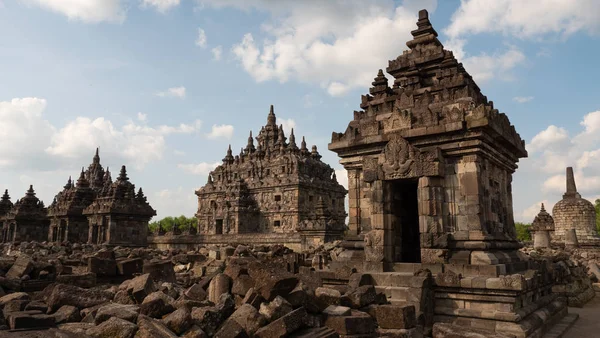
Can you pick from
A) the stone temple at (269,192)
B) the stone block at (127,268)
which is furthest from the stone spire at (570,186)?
the stone block at (127,268)

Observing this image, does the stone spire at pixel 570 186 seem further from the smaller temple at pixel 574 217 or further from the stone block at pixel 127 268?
the stone block at pixel 127 268

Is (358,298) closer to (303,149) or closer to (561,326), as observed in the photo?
(561,326)

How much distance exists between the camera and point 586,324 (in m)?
8.20

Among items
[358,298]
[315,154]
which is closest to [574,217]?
[315,154]

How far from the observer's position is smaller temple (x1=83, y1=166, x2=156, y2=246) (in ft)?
84.8

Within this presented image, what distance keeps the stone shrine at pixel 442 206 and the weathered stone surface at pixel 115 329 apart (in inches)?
149

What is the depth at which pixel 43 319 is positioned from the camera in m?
4.65

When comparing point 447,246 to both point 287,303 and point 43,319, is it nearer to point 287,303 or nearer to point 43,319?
point 287,303

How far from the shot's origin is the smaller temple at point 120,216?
25844mm

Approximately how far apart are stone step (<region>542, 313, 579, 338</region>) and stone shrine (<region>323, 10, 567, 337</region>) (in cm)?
12

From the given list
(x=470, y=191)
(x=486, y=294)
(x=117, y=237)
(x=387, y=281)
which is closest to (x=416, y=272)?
(x=387, y=281)

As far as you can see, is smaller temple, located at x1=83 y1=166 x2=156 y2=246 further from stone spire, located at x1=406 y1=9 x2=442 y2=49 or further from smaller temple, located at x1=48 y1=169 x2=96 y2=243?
stone spire, located at x1=406 y1=9 x2=442 y2=49

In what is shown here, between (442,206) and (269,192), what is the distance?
3725 cm

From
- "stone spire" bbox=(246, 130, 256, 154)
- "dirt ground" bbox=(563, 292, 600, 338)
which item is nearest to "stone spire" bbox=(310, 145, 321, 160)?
"stone spire" bbox=(246, 130, 256, 154)
